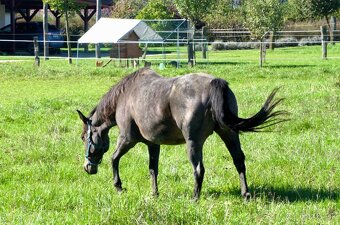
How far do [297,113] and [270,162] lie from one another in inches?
170

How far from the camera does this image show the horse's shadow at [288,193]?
21.2ft

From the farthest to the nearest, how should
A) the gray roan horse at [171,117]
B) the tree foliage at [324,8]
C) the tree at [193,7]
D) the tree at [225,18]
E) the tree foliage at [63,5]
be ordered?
Answer: 1. the tree at [225,18]
2. the tree foliage at [324,8]
3. the tree at [193,7]
4. the tree foliage at [63,5]
5. the gray roan horse at [171,117]

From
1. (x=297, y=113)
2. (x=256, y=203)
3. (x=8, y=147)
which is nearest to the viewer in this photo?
(x=256, y=203)

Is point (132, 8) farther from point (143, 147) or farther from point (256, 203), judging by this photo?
point (256, 203)

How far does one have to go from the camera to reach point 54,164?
333 inches

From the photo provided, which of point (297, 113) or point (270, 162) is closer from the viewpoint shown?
point (270, 162)

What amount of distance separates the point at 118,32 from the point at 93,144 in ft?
76.6

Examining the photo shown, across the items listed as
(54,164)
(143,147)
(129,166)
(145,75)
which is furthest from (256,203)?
(143,147)

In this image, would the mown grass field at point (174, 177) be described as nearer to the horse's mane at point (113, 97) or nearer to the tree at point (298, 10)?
the horse's mane at point (113, 97)

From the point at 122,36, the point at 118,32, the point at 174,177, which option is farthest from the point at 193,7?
the point at 174,177

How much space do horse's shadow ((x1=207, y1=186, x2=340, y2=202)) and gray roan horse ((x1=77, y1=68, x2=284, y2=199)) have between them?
Answer: 22 centimetres

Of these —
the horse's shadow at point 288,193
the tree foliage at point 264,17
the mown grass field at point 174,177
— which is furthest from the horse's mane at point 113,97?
the tree foliage at point 264,17

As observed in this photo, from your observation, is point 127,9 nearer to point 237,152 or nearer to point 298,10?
point 298,10

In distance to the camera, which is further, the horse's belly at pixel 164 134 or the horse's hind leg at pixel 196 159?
the horse's belly at pixel 164 134
